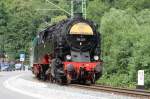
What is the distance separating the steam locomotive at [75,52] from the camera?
1174 inches

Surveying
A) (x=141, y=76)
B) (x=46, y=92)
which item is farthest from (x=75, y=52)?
(x=46, y=92)

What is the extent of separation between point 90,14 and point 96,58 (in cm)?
4407

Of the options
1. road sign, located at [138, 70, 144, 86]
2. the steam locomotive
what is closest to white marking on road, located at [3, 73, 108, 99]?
the steam locomotive

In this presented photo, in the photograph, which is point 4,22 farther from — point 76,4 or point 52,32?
point 52,32

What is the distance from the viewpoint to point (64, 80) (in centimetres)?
3023

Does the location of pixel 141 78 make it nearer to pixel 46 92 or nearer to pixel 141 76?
pixel 141 76

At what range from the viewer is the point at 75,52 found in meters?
30.6

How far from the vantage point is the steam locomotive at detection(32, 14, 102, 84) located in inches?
1174

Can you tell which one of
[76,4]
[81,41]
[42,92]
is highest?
[76,4]

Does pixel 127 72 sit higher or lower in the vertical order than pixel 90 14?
lower

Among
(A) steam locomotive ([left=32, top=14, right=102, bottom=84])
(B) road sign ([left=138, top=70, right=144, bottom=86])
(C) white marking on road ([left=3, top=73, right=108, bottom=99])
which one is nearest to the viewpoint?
(C) white marking on road ([left=3, top=73, right=108, bottom=99])

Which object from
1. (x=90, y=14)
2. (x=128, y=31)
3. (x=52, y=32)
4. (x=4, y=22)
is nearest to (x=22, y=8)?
(x=4, y=22)

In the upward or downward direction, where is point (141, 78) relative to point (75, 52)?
downward

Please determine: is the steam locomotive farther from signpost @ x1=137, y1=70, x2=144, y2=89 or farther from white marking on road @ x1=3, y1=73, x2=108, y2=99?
signpost @ x1=137, y1=70, x2=144, y2=89
